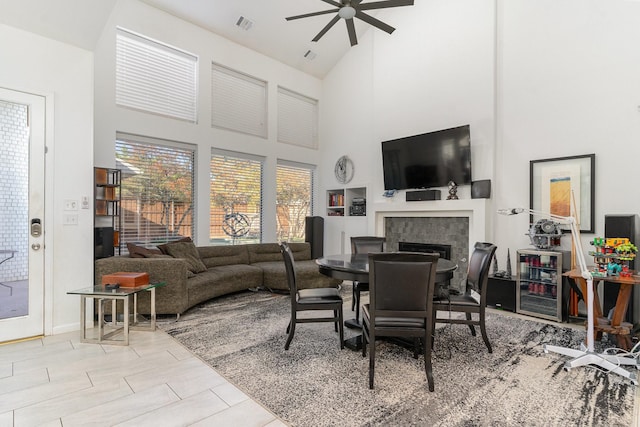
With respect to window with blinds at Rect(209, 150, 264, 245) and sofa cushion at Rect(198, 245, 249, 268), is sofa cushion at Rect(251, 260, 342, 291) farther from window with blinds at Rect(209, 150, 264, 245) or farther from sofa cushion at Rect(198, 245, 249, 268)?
window with blinds at Rect(209, 150, 264, 245)

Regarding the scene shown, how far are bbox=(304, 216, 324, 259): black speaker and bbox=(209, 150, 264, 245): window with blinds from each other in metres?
0.93

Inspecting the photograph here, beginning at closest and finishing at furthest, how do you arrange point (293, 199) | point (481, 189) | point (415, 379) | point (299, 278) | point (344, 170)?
point (415, 379) < point (481, 189) < point (299, 278) < point (344, 170) < point (293, 199)

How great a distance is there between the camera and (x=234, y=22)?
16.9ft

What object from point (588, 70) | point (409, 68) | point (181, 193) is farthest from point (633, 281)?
point (181, 193)

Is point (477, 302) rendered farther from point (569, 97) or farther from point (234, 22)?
point (234, 22)

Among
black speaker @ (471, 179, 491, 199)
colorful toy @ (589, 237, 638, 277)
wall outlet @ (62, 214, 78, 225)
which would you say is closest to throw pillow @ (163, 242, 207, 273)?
wall outlet @ (62, 214, 78, 225)

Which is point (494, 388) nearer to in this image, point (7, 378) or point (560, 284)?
point (560, 284)

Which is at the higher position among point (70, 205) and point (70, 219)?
point (70, 205)

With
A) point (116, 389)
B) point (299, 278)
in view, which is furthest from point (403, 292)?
point (299, 278)

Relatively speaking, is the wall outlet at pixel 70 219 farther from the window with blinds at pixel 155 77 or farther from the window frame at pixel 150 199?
the window with blinds at pixel 155 77

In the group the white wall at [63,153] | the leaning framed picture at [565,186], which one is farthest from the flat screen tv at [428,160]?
the white wall at [63,153]

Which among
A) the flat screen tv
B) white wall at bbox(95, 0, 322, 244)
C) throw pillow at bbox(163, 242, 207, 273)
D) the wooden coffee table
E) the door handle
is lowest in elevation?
the wooden coffee table

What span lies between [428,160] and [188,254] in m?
3.82

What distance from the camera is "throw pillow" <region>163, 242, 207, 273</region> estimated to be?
4270mm
